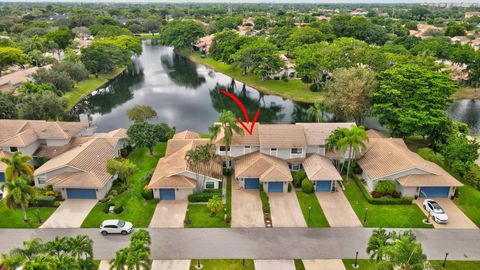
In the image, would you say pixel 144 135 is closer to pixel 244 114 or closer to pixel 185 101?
pixel 244 114

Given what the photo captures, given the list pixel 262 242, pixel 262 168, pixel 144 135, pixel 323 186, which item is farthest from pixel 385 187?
pixel 144 135

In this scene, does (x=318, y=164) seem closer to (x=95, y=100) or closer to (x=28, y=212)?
(x=28, y=212)

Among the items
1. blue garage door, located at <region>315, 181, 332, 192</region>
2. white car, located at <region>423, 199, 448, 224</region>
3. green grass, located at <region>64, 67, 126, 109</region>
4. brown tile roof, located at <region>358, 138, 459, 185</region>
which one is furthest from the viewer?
green grass, located at <region>64, 67, 126, 109</region>

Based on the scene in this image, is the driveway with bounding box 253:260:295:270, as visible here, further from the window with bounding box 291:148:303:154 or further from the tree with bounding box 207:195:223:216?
the window with bounding box 291:148:303:154

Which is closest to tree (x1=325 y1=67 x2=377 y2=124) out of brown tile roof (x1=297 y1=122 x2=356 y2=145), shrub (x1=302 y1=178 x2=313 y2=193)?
brown tile roof (x1=297 y1=122 x2=356 y2=145)

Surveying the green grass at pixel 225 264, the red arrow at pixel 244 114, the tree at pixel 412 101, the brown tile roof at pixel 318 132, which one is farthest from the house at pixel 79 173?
the tree at pixel 412 101

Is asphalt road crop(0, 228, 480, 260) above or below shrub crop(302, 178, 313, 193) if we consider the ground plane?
below

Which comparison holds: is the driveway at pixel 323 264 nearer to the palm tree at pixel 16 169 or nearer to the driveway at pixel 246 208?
the driveway at pixel 246 208

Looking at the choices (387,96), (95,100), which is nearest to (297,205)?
(387,96)
